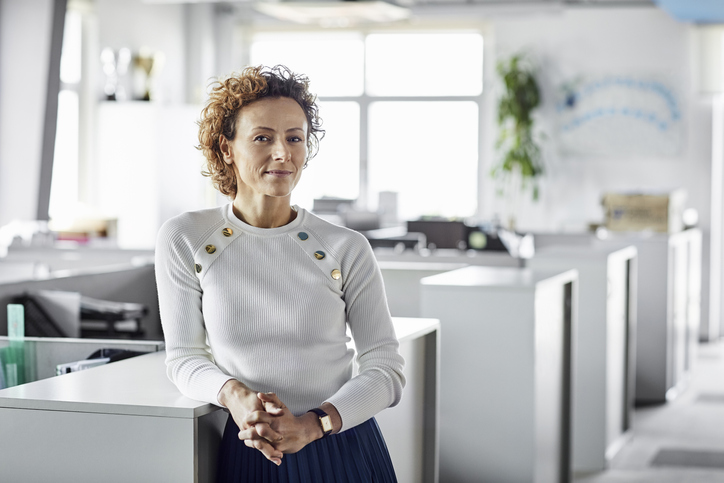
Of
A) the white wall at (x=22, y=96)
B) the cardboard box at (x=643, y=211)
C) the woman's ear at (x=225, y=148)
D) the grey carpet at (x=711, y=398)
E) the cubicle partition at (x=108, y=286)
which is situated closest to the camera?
the woman's ear at (x=225, y=148)

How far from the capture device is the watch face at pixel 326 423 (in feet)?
4.94

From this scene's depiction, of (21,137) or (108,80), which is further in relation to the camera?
(108,80)

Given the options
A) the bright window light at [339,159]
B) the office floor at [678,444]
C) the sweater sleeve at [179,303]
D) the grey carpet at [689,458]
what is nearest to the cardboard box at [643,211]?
the office floor at [678,444]

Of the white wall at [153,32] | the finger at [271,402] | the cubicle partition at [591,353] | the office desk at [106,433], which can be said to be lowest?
the cubicle partition at [591,353]

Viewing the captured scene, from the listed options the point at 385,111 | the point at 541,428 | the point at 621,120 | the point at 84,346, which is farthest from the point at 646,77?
the point at 84,346

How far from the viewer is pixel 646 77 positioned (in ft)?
30.0

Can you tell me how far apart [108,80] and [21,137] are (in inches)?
68.0

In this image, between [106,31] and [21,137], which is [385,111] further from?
[21,137]

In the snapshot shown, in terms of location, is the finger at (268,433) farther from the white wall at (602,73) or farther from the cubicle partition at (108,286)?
the white wall at (602,73)

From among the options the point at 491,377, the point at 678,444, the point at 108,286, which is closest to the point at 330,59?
the point at 108,286

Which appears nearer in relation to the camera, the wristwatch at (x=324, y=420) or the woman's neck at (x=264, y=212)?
the wristwatch at (x=324, y=420)

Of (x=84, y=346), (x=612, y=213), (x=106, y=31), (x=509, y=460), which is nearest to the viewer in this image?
(x=84, y=346)

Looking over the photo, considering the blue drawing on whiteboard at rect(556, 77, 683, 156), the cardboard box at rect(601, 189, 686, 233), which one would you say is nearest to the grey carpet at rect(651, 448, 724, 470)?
the cardboard box at rect(601, 189, 686, 233)

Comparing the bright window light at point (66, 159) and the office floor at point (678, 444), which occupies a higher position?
the bright window light at point (66, 159)
